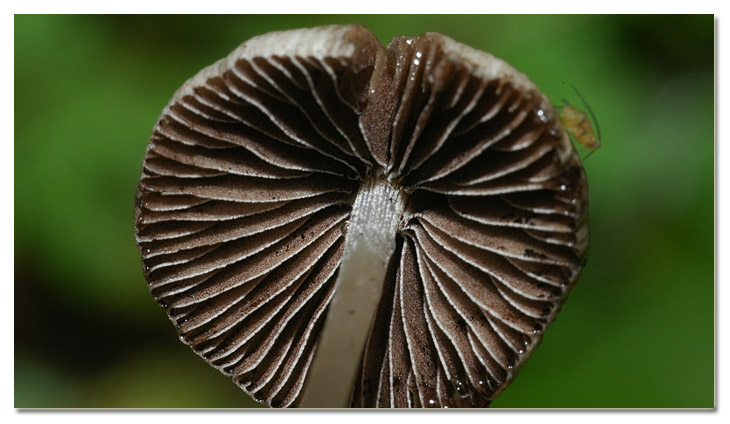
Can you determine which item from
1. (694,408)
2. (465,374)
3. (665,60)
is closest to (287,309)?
(465,374)

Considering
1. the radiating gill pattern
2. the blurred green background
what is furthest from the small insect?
the radiating gill pattern

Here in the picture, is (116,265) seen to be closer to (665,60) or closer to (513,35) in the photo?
(513,35)

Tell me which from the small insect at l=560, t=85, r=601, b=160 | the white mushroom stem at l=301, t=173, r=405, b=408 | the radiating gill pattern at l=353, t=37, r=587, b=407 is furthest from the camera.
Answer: the small insect at l=560, t=85, r=601, b=160

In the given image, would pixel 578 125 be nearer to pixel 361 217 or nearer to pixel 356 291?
pixel 361 217

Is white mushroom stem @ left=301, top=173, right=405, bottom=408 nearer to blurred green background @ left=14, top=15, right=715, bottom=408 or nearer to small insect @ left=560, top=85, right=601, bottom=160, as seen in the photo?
small insect @ left=560, top=85, right=601, bottom=160

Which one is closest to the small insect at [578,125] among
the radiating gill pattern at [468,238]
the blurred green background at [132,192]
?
the blurred green background at [132,192]

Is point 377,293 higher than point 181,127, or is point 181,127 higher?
point 181,127

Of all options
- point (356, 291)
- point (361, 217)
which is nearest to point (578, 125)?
point (361, 217)
